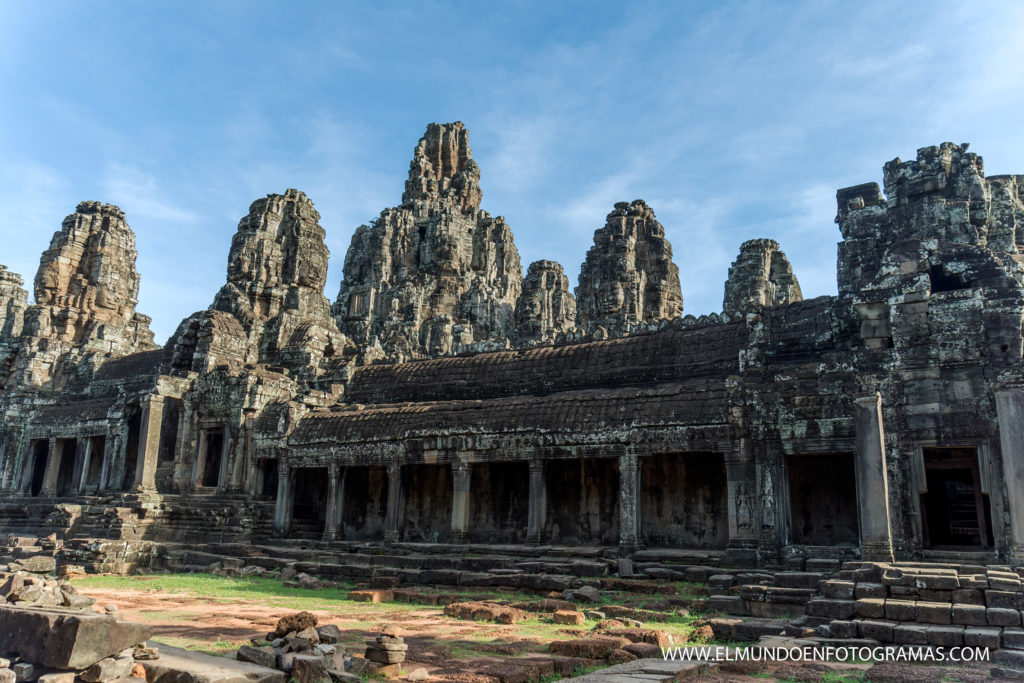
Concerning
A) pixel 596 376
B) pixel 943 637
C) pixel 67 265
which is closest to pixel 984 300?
pixel 943 637

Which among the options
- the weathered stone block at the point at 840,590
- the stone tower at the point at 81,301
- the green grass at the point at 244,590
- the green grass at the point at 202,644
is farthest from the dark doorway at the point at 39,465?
the weathered stone block at the point at 840,590

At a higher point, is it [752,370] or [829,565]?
[752,370]

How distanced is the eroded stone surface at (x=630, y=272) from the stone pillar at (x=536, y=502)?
19.7 meters

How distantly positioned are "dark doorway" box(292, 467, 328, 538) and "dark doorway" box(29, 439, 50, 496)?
1512 cm

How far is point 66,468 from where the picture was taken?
3428 cm

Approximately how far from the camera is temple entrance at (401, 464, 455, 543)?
2317 cm

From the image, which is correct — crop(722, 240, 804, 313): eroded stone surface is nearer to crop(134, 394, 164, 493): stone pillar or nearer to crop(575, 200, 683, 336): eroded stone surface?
crop(575, 200, 683, 336): eroded stone surface

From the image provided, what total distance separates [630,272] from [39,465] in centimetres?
2984

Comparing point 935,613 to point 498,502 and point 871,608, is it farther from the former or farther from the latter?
point 498,502

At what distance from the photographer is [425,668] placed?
27.1 feet

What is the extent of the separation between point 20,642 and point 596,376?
16934 mm

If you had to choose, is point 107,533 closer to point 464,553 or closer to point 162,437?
point 162,437

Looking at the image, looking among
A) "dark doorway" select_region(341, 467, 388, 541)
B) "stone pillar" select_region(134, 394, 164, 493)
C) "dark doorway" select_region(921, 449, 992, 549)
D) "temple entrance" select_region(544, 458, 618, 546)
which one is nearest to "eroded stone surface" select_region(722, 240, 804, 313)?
"dark doorway" select_region(921, 449, 992, 549)

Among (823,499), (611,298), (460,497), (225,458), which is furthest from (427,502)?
(611,298)
